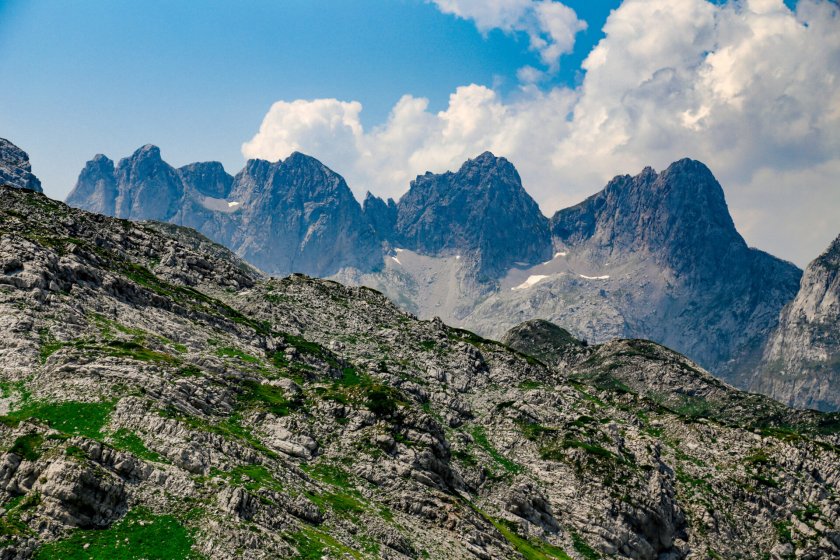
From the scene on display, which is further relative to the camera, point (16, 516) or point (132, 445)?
point (132, 445)

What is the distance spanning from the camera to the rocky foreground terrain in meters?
60.4

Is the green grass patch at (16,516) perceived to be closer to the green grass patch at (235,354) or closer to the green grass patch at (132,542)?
the green grass patch at (132,542)

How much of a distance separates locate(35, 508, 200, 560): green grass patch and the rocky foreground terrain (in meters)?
0.16

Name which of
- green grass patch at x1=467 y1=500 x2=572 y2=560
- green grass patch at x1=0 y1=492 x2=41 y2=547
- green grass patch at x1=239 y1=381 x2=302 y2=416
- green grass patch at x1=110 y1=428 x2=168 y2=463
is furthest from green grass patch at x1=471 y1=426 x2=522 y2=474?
green grass patch at x1=0 y1=492 x2=41 y2=547

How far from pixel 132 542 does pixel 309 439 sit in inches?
1631

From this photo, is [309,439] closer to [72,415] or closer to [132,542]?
[72,415]

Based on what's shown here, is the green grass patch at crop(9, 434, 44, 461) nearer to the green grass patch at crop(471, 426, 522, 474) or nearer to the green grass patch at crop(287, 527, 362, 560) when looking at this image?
the green grass patch at crop(287, 527, 362, 560)

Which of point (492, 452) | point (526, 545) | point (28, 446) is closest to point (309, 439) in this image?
point (526, 545)

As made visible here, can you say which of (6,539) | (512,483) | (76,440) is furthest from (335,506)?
(512,483)

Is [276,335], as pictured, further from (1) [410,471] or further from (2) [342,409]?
(1) [410,471]

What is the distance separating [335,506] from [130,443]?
74.4ft

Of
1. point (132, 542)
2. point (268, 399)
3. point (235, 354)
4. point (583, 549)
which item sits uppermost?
point (235, 354)

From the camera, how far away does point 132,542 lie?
54.8m

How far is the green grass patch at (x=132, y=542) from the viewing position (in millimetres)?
51781
